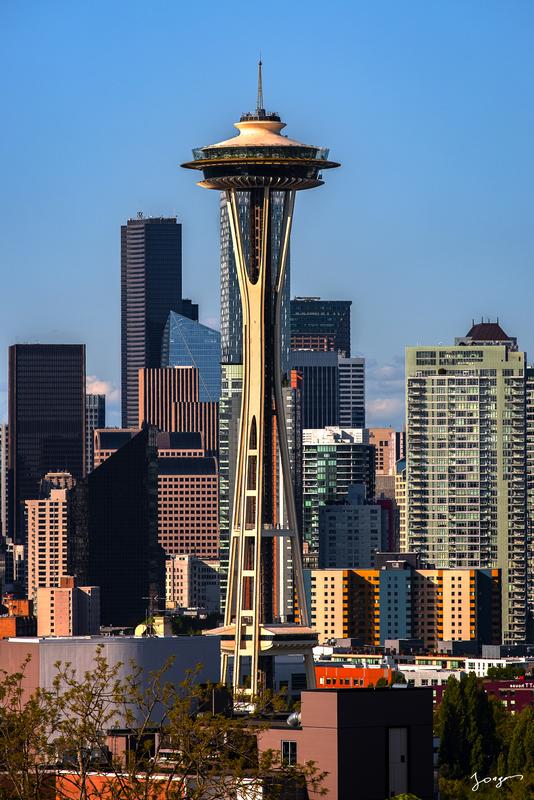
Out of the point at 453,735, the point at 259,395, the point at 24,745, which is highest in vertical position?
the point at 259,395

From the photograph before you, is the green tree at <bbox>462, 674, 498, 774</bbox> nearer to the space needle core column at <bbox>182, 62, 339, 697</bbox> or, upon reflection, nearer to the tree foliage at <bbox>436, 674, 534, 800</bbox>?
the tree foliage at <bbox>436, 674, 534, 800</bbox>

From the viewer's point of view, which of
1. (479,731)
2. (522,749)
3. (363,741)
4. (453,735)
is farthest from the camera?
(479,731)

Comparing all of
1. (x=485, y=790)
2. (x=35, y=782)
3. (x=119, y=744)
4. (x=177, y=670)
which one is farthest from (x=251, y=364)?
(x=35, y=782)

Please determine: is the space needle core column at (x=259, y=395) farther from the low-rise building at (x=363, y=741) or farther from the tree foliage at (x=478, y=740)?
the low-rise building at (x=363, y=741)

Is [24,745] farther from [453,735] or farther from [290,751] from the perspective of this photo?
[453,735]

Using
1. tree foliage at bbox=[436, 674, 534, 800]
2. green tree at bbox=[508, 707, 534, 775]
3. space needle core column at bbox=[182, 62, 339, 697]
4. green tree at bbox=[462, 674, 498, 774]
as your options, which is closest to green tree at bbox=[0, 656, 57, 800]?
tree foliage at bbox=[436, 674, 534, 800]

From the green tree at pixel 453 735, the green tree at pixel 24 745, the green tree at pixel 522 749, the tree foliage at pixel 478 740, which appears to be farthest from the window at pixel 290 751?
the green tree at pixel 453 735

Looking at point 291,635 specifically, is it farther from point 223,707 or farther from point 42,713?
point 42,713

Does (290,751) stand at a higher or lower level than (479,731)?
higher

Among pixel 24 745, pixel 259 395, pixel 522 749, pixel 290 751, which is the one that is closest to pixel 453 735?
pixel 522 749
